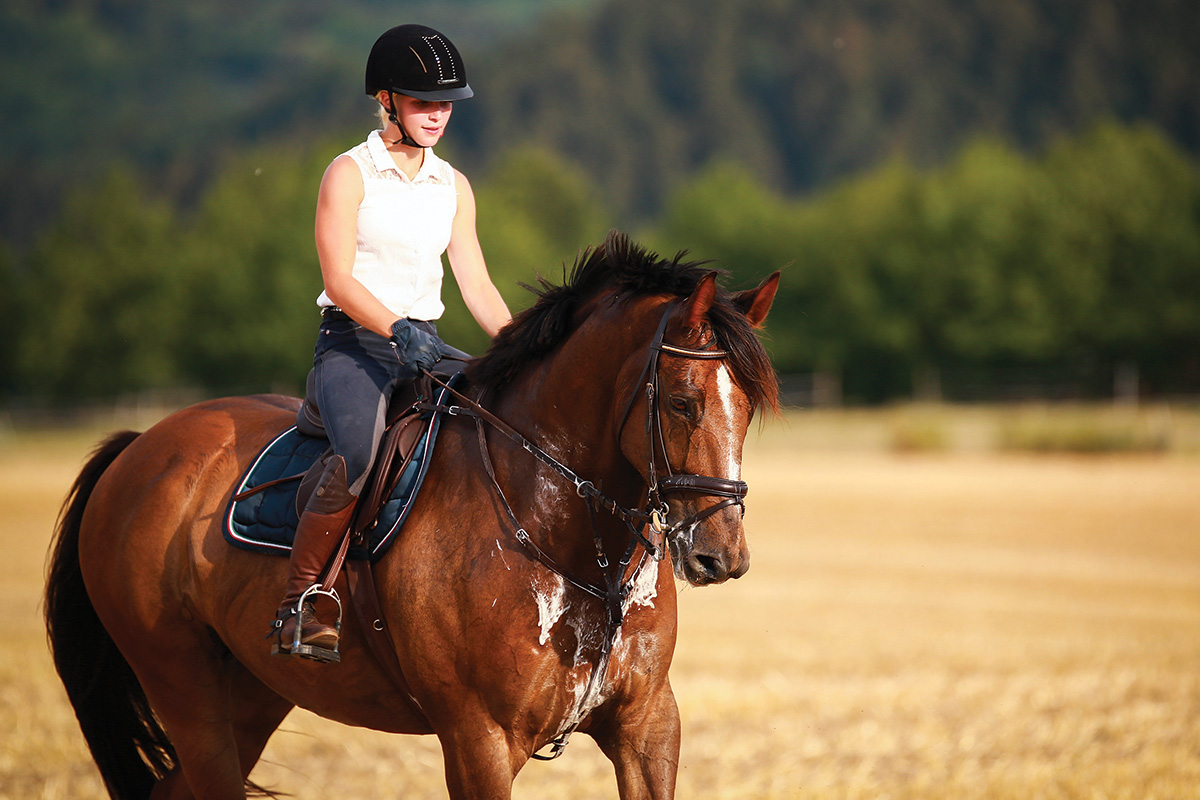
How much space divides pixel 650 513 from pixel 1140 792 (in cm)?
459

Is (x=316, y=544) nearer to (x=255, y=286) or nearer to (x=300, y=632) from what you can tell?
(x=300, y=632)

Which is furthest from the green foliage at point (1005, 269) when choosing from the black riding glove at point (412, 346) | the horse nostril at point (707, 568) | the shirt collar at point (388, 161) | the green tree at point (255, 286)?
the horse nostril at point (707, 568)

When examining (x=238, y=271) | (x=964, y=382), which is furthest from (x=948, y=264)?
(x=238, y=271)

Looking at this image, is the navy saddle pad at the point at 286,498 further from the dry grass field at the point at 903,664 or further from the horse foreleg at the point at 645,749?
the dry grass field at the point at 903,664

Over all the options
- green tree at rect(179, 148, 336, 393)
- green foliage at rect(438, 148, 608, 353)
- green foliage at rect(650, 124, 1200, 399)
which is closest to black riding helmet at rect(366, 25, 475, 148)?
green foliage at rect(438, 148, 608, 353)

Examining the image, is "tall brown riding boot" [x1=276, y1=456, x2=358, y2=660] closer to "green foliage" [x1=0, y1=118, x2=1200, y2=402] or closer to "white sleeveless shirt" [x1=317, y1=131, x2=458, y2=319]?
"white sleeveless shirt" [x1=317, y1=131, x2=458, y2=319]

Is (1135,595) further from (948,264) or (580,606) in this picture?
(948,264)

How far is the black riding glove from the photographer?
442 cm

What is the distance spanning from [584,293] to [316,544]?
1.39 m

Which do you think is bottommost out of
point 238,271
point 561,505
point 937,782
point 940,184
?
point 937,782

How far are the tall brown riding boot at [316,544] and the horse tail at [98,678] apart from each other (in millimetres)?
1970

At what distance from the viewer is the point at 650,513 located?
4.16 m

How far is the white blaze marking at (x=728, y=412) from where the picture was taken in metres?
3.81

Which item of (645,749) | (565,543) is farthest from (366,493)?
(645,749)
